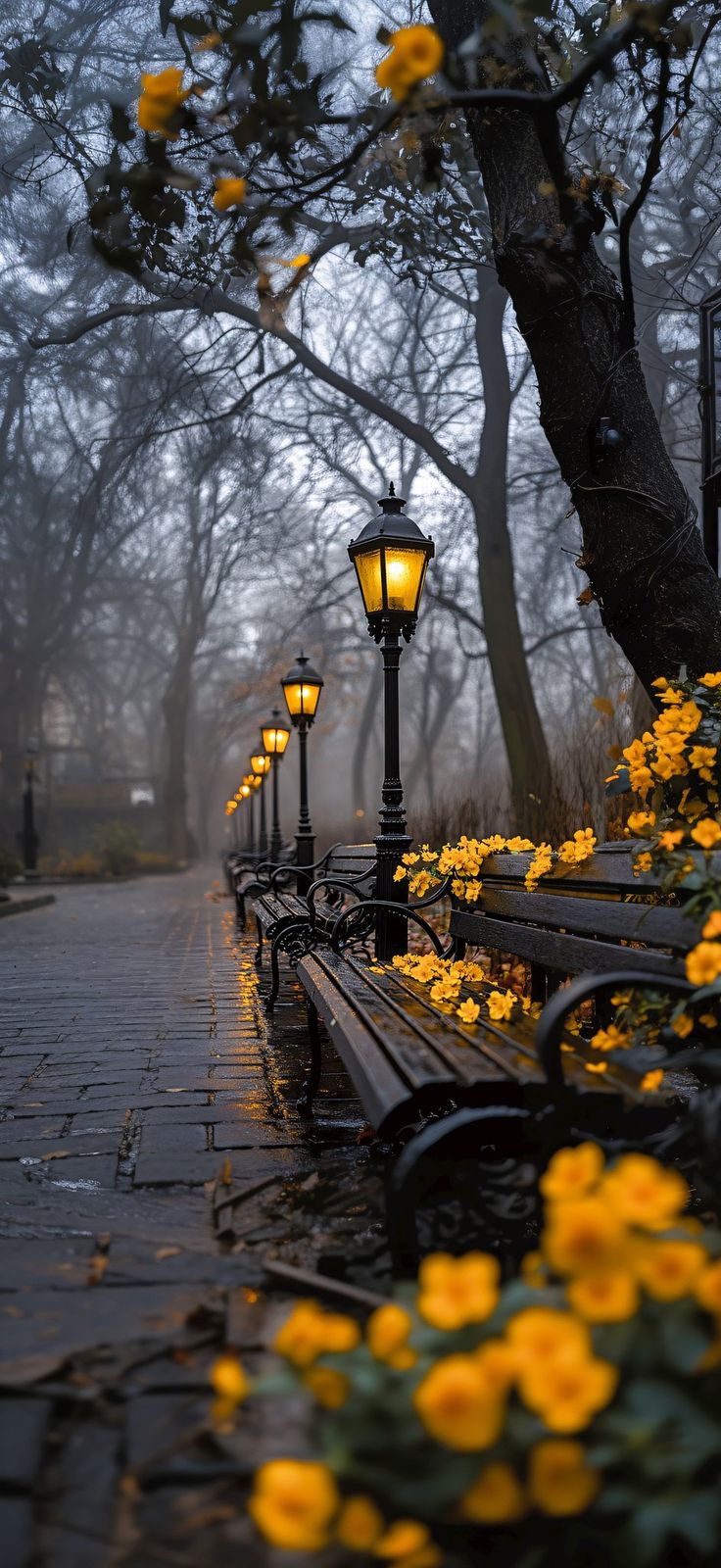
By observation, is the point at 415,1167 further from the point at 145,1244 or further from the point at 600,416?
the point at 600,416

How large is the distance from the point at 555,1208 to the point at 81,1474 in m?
0.99

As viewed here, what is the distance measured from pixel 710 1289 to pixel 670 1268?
0.15 ft

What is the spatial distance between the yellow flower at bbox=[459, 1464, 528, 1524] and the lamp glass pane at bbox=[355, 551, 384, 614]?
4.58 meters

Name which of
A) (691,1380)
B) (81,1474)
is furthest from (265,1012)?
(691,1380)

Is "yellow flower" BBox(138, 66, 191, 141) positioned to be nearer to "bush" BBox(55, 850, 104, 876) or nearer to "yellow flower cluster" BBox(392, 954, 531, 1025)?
"yellow flower cluster" BBox(392, 954, 531, 1025)

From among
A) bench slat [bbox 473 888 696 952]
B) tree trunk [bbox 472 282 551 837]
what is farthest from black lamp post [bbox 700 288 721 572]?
tree trunk [bbox 472 282 551 837]

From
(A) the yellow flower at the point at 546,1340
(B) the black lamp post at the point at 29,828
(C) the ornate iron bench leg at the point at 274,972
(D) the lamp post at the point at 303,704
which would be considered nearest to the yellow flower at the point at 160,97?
(A) the yellow flower at the point at 546,1340

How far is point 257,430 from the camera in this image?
15531 millimetres

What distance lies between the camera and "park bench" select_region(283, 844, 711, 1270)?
210cm

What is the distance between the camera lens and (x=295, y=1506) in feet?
3.62

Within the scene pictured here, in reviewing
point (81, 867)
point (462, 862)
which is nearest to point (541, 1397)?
point (462, 862)

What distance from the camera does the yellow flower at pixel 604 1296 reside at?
3.88 ft

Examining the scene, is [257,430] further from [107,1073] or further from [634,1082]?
[634,1082]

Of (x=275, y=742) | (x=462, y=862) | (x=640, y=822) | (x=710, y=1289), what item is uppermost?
(x=275, y=742)
